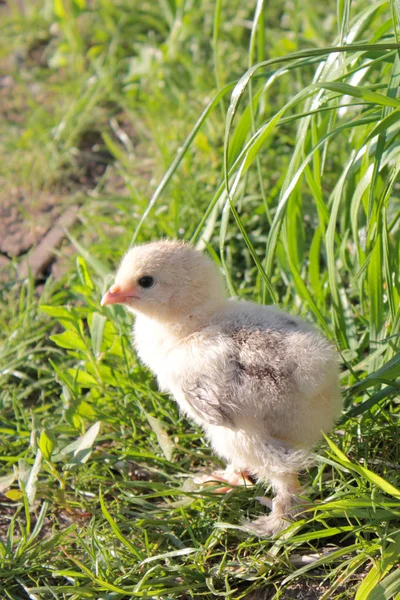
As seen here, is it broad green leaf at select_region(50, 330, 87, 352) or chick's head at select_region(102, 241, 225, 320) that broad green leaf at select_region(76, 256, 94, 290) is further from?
chick's head at select_region(102, 241, 225, 320)

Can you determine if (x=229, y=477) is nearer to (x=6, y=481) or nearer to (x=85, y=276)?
(x=6, y=481)

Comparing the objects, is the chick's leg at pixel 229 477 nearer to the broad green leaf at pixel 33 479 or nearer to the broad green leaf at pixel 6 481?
the broad green leaf at pixel 33 479

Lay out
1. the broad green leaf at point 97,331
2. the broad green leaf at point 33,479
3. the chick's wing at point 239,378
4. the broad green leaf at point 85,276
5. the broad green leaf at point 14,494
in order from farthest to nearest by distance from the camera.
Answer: the broad green leaf at point 85,276
the broad green leaf at point 97,331
the broad green leaf at point 14,494
the broad green leaf at point 33,479
the chick's wing at point 239,378

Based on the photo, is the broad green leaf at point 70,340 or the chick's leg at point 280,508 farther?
the broad green leaf at point 70,340

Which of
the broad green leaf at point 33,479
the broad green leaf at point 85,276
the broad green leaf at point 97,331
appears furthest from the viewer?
the broad green leaf at point 85,276

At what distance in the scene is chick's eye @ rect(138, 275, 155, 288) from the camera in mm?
2930

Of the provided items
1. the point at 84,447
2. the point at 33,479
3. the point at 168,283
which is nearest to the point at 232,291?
the point at 168,283

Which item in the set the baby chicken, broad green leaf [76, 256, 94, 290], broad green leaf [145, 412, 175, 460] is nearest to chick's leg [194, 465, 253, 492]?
the baby chicken

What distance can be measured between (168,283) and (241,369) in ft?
1.57

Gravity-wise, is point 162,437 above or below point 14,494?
above

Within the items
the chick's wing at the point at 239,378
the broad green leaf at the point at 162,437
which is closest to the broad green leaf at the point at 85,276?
the broad green leaf at the point at 162,437

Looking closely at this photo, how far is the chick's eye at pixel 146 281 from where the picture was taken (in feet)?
9.61

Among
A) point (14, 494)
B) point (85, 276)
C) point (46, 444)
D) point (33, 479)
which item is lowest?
point (14, 494)

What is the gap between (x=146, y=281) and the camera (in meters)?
2.94
